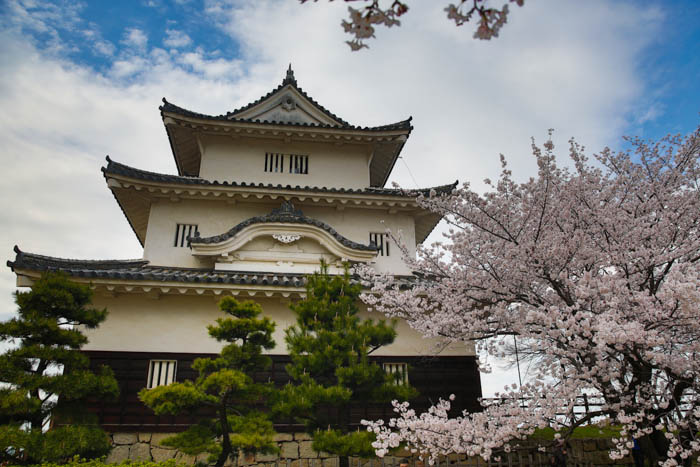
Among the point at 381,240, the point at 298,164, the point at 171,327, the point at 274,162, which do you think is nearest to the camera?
the point at 171,327

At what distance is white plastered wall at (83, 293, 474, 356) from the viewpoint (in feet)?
31.7

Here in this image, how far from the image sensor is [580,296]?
618 centimetres

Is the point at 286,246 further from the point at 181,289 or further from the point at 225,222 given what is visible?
the point at 181,289

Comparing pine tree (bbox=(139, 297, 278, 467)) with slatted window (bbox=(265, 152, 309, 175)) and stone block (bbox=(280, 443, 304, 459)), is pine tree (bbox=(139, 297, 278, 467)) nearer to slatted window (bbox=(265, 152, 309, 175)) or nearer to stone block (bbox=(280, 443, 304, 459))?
stone block (bbox=(280, 443, 304, 459))

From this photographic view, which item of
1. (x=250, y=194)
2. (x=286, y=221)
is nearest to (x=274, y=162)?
(x=250, y=194)

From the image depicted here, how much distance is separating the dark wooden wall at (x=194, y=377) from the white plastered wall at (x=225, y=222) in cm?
309

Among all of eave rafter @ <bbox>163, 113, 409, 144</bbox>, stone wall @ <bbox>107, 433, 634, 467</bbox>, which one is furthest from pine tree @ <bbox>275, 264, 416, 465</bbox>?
eave rafter @ <bbox>163, 113, 409, 144</bbox>

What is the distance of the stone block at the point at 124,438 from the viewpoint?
889 cm

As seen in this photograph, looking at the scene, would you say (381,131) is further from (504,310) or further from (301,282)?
(504,310)

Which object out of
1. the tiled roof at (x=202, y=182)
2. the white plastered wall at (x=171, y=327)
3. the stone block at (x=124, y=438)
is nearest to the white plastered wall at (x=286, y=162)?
the tiled roof at (x=202, y=182)

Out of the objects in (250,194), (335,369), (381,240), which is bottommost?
(335,369)

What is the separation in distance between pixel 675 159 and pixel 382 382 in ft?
20.8

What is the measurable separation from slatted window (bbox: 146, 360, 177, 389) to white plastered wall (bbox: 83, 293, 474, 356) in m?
0.27

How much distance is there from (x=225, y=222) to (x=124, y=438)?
595 cm
